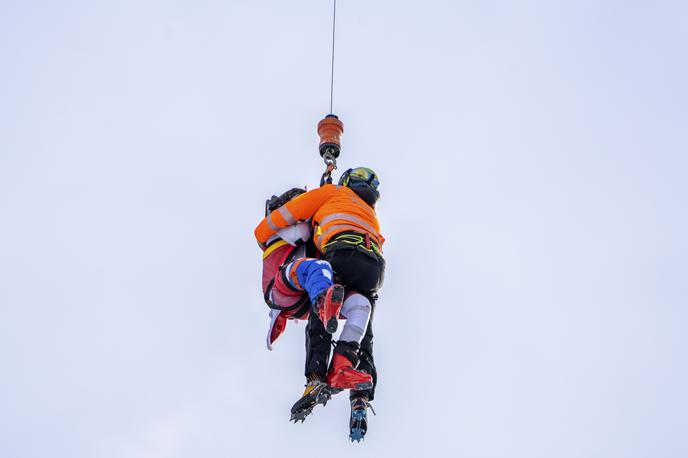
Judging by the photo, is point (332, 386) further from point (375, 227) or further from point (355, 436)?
point (375, 227)

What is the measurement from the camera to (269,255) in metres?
8.90

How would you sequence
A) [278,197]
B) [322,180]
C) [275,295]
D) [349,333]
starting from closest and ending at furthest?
[349,333], [275,295], [278,197], [322,180]

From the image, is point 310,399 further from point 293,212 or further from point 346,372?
point 293,212

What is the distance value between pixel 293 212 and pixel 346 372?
2031mm

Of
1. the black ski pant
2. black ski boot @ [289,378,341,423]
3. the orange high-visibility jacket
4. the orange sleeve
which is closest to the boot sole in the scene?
black ski boot @ [289,378,341,423]

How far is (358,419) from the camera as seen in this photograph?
8.03 metres

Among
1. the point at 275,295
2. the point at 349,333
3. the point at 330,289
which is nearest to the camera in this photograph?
the point at 330,289

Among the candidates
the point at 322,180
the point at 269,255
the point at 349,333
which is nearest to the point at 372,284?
the point at 349,333

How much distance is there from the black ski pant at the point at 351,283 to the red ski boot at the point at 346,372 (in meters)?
0.29

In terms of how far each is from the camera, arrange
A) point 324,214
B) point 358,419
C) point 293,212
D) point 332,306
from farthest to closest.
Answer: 1. point 293,212
2. point 324,214
3. point 358,419
4. point 332,306

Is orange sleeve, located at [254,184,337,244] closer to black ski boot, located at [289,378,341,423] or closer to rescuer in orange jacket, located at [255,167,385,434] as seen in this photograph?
rescuer in orange jacket, located at [255,167,385,434]

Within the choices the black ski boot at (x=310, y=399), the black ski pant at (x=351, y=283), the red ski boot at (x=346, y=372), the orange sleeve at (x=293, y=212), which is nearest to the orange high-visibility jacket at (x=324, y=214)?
→ the orange sleeve at (x=293, y=212)

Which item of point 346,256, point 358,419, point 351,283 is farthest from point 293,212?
point 358,419

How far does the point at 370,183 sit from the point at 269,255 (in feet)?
4.96
